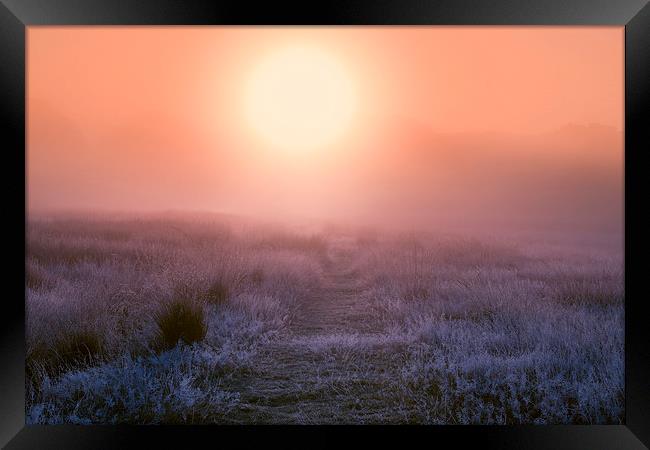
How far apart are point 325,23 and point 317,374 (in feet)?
8.20

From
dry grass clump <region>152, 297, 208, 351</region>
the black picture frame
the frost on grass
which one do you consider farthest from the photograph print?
the black picture frame

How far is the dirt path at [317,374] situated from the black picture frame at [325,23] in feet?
0.38

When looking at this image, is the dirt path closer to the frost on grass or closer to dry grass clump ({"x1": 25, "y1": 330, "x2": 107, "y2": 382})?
the frost on grass

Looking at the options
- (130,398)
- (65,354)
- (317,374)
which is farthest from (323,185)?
(65,354)

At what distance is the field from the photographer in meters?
3.32

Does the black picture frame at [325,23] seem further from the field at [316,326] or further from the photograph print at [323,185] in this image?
the photograph print at [323,185]

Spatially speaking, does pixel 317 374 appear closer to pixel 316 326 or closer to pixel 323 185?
pixel 316 326

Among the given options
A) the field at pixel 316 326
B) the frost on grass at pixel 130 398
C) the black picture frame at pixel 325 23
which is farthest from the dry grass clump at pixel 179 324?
the black picture frame at pixel 325 23

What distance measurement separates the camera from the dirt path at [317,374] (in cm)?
334

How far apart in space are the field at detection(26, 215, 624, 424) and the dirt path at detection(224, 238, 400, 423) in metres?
0.01

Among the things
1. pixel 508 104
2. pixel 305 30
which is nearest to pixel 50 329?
pixel 305 30

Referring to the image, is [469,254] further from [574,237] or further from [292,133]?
[292,133]

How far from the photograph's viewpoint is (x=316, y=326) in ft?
13.8

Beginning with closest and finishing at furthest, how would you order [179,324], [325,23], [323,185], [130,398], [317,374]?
[325,23]
[130,398]
[317,374]
[179,324]
[323,185]
